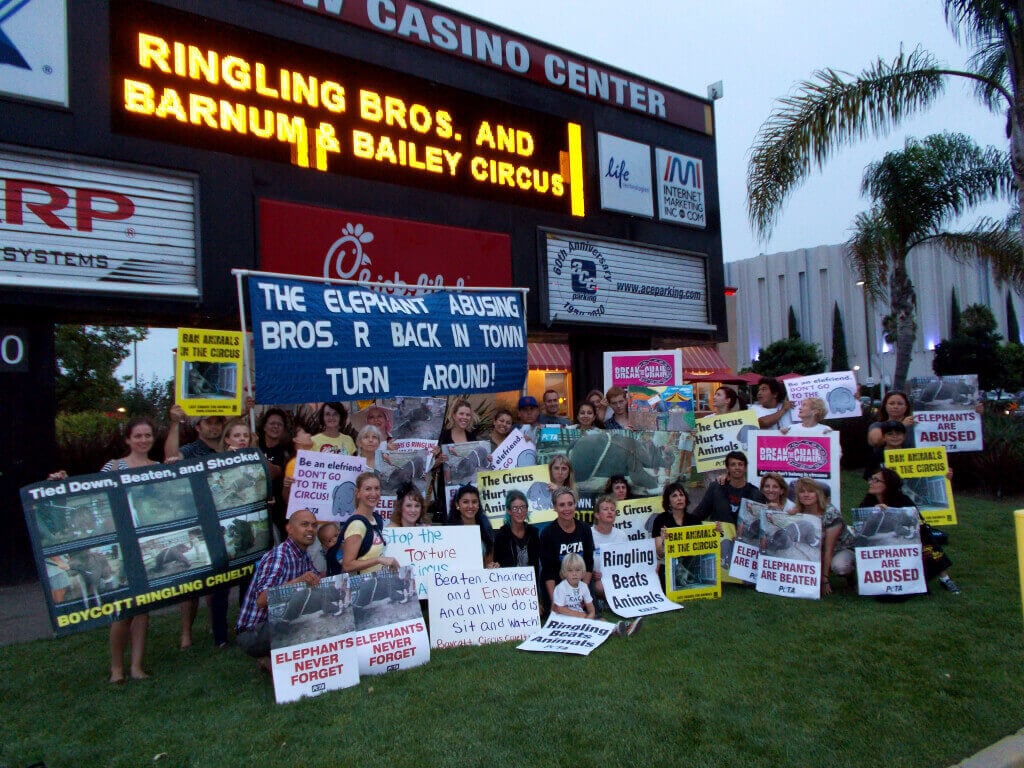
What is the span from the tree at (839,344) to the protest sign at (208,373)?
4952 centimetres

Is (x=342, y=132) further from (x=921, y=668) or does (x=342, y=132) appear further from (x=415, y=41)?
(x=921, y=668)

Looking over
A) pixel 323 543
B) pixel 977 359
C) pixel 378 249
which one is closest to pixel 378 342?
pixel 378 249

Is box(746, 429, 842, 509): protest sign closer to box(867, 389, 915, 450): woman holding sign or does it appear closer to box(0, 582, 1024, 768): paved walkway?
box(867, 389, 915, 450): woman holding sign

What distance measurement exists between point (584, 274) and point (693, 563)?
6307 mm

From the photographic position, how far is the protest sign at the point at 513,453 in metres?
7.47

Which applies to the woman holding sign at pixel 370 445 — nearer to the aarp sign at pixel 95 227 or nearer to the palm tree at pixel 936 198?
the aarp sign at pixel 95 227

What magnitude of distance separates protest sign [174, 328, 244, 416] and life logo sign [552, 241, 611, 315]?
597 centimetres

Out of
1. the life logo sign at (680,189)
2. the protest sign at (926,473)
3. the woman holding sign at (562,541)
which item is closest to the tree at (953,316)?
the life logo sign at (680,189)

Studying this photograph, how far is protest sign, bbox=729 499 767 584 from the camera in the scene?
22.6ft

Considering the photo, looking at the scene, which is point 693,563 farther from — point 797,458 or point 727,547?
point 797,458

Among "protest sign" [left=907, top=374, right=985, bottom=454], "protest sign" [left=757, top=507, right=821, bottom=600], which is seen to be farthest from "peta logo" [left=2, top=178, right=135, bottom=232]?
"protest sign" [left=907, top=374, right=985, bottom=454]

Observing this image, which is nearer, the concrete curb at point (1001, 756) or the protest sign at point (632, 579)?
the concrete curb at point (1001, 756)

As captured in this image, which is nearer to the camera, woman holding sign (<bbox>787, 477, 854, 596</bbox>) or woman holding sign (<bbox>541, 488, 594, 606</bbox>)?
woman holding sign (<bbox>541, 488, 594, 606</bbox>)

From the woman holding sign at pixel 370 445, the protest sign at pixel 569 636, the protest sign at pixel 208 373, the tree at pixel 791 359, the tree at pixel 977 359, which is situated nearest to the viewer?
the protest sign at pixel 569 636
